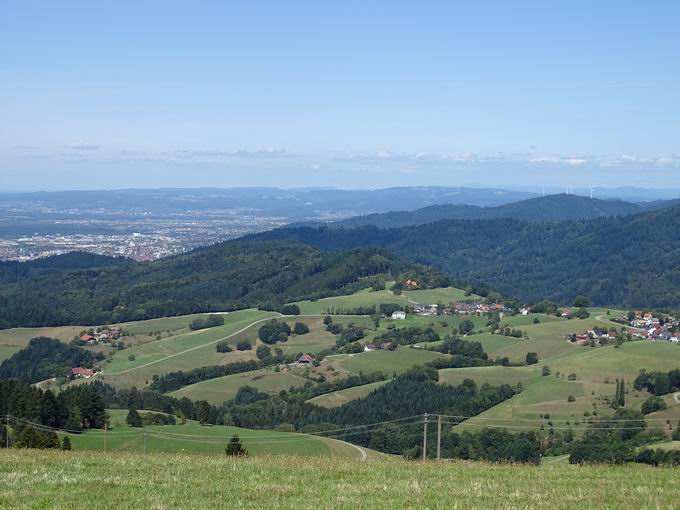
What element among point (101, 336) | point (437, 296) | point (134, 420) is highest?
point (134, 420)

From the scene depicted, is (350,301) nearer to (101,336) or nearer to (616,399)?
(101,336)

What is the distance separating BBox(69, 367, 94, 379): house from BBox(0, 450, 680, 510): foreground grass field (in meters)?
78.9

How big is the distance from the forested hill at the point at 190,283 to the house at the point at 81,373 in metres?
33.2

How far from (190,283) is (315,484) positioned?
151195 millimetres

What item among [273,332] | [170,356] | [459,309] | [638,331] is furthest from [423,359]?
[459,309]

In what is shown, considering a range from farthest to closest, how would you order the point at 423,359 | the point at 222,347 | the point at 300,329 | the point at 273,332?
the point at 300,329, the point at 273,332, the point at 222,347, the point at 423,359

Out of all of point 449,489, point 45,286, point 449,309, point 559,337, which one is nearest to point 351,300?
point 449,309

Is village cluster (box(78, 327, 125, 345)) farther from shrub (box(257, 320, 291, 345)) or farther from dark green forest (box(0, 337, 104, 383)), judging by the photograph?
shrub (box(257, 320, 291, 345))

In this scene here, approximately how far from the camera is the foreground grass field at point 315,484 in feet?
34.7

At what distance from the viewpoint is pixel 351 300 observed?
442 ft

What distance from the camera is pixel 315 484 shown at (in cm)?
1212

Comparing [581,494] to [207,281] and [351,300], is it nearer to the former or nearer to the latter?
[351,300]

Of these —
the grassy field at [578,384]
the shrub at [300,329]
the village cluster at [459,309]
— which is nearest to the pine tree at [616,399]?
the grassy field at [578,384]

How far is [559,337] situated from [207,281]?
82636 mm
